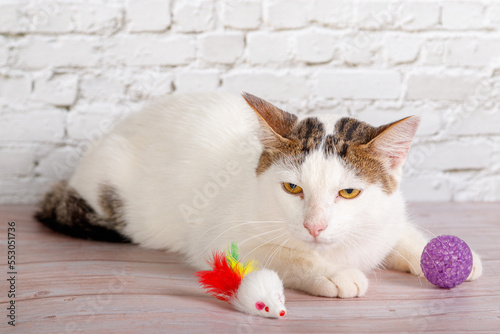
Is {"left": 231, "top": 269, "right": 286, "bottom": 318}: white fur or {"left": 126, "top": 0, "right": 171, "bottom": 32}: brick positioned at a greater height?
{"left": 126, "top": 0, "right": 171, "bottom": 32}: brick

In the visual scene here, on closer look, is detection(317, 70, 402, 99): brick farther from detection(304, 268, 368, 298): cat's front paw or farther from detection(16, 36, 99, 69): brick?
detection(304, 268, 368, 298): cat's front paw

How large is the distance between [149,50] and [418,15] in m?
1.03

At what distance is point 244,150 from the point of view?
150 cm

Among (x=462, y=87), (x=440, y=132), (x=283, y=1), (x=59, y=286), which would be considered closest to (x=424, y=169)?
(x=440, y=132)

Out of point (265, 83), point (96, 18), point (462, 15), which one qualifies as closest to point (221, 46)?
point (265, 83)

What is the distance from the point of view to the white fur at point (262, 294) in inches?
40.8

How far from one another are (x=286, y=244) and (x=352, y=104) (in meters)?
0.95

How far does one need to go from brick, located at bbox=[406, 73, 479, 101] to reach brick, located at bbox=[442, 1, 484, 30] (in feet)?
0.64

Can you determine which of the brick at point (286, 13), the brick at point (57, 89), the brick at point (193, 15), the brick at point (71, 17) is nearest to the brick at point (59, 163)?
the brick at point (57, 89)

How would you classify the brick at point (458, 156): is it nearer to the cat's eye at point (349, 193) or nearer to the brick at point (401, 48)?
the brick at point (401, 48)

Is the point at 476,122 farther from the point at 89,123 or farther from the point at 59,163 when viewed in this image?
the point at 59,163

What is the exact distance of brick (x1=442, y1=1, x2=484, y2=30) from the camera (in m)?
2.01

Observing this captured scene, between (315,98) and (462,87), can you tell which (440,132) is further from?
(315,98)

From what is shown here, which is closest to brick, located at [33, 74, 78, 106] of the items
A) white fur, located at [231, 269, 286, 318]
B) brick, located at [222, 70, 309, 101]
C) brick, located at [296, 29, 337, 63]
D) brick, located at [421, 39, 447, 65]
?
brick, located at [222, 70, 309, 101]
